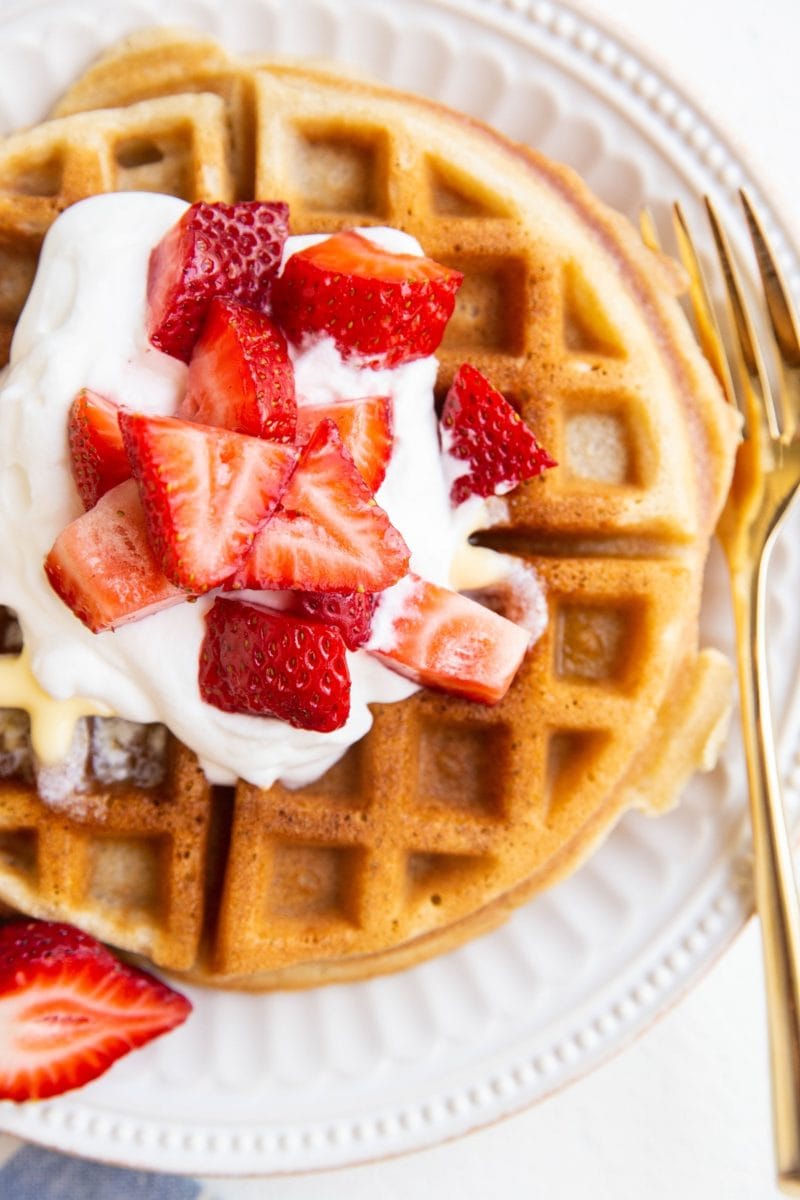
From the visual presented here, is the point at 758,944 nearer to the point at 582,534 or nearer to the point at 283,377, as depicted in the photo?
the point at 582,534

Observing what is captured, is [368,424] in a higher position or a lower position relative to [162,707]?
higher

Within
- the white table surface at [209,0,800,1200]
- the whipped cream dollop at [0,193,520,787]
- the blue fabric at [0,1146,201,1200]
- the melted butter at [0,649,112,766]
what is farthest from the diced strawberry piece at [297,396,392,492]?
the blue fabric at [0,1146,201,1200]

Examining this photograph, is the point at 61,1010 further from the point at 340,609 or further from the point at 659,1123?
the point at 659,1123

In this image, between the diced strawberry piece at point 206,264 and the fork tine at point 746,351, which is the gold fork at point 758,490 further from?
the diced strawberry piece at point 206,264

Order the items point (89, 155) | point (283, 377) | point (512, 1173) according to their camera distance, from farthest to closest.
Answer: point (512, 1173)
point (89, 155)
point (283, 377)

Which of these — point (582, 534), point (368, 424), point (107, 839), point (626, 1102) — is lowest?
point (626, 1102)

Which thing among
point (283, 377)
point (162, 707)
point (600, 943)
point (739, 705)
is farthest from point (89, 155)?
point (600, 943)

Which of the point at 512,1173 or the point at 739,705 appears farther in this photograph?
the point at 512,1173

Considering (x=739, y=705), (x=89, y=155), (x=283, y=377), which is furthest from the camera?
(x=739, y=705)

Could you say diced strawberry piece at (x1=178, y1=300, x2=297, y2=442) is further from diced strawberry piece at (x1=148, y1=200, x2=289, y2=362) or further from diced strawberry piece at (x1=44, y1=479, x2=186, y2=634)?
diced strawberry piece at (x1=44, y1=479, x2=186, y2=634)
